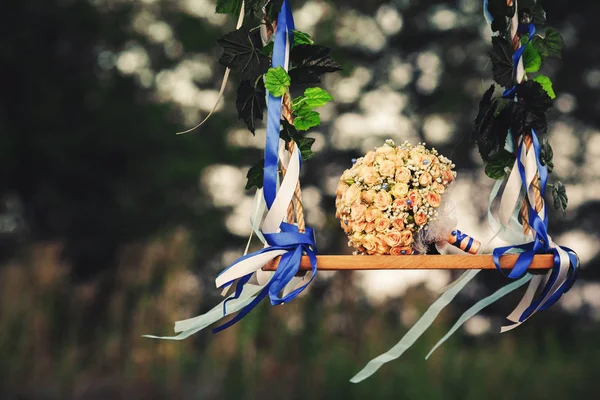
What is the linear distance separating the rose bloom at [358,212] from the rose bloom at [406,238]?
114 millimetres

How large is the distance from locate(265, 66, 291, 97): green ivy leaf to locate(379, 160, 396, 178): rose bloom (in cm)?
36

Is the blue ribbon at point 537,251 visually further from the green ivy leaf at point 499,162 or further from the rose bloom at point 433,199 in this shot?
the rose bloom at point 433,199

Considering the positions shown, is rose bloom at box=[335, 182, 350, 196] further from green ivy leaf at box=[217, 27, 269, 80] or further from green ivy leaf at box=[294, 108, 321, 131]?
green ivy leaf at box=[217, 27, 269, 80]

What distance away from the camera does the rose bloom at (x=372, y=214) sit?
1.90m

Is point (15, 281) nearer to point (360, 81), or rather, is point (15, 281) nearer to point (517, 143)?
point (517, 143)

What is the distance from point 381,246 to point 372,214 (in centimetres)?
11

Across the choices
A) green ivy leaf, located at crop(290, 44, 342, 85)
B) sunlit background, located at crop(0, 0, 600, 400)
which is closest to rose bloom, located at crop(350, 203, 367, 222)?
green ivy leaf, located at crop(290, 44, 342, 85)

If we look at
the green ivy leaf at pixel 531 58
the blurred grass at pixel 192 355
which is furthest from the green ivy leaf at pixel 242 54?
the blurred grass at pixel 192 355

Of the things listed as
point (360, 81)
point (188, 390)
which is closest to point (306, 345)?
point (188, 390)

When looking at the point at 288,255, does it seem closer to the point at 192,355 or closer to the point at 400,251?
the point at 400,251

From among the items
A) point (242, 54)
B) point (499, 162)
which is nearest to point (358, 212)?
point (499, 162)

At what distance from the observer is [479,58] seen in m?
8.67

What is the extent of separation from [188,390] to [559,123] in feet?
18.7

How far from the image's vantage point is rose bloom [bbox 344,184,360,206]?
6.39ft
